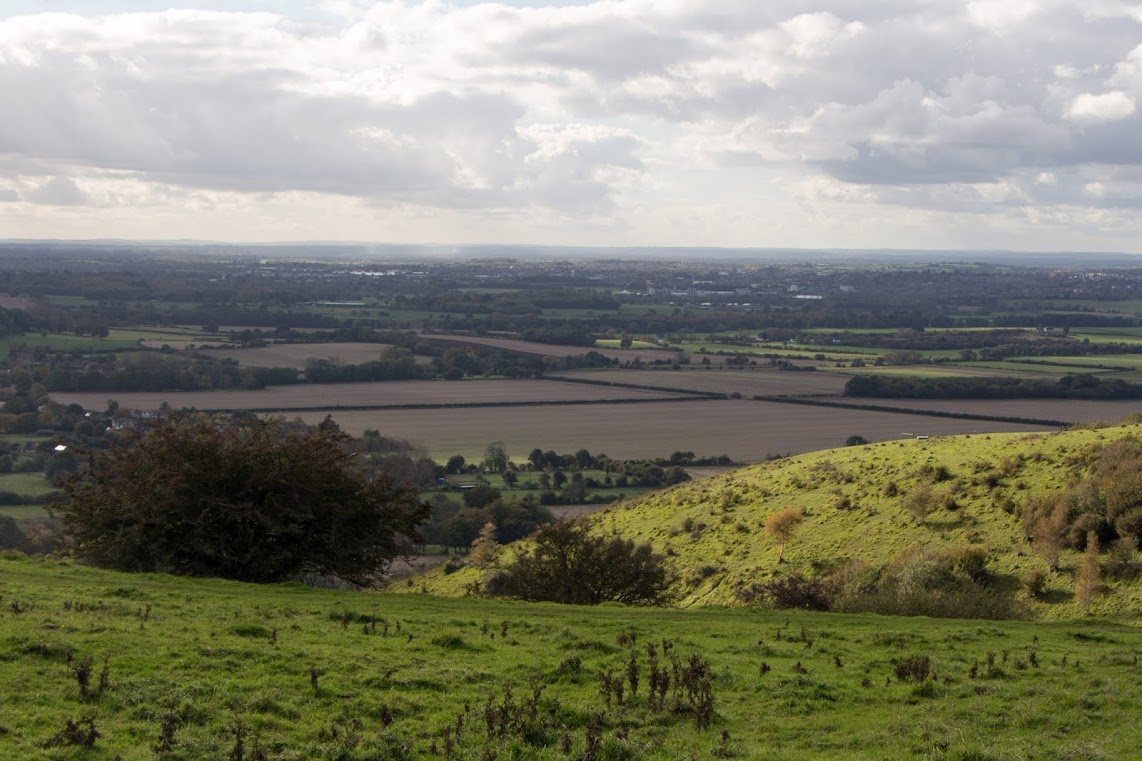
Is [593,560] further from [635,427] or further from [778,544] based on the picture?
[635,427]

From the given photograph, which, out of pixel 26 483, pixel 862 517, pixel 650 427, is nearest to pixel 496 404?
pixel 650 427

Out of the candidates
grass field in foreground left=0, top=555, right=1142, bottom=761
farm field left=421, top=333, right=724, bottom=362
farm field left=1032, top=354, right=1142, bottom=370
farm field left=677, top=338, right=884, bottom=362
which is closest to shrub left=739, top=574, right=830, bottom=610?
grass field in foreground left=0, top=555, right=1142, bottom=761

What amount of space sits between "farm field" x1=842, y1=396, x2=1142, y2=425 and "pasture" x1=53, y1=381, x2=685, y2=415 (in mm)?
24332

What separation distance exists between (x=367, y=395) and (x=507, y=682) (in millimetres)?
100907

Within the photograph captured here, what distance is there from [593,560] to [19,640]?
54.1ft

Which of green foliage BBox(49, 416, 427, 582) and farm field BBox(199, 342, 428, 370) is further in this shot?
farm field BBox(199, 342, 428, 370)

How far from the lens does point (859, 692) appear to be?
1658cm

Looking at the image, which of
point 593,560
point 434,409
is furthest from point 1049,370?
point 593,560

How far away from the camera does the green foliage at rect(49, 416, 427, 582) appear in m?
26.8

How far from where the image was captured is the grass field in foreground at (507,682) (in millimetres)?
13102

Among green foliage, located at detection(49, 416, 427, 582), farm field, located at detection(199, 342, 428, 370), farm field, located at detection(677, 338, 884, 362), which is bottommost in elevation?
farm field, located at detection(199, 342, 428, 370)

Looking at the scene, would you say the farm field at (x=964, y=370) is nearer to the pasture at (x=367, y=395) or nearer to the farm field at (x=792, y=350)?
the farm field at (x=792, y=350)

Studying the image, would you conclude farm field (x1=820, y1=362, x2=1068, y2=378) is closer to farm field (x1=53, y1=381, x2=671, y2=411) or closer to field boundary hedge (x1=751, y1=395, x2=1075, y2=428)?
field boundary hedge (x1=751, y1=395, x2=1075, y2=428)

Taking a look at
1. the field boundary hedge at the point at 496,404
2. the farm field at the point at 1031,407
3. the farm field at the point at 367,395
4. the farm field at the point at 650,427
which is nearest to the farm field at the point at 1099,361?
the farm field at the point at 1031,407
